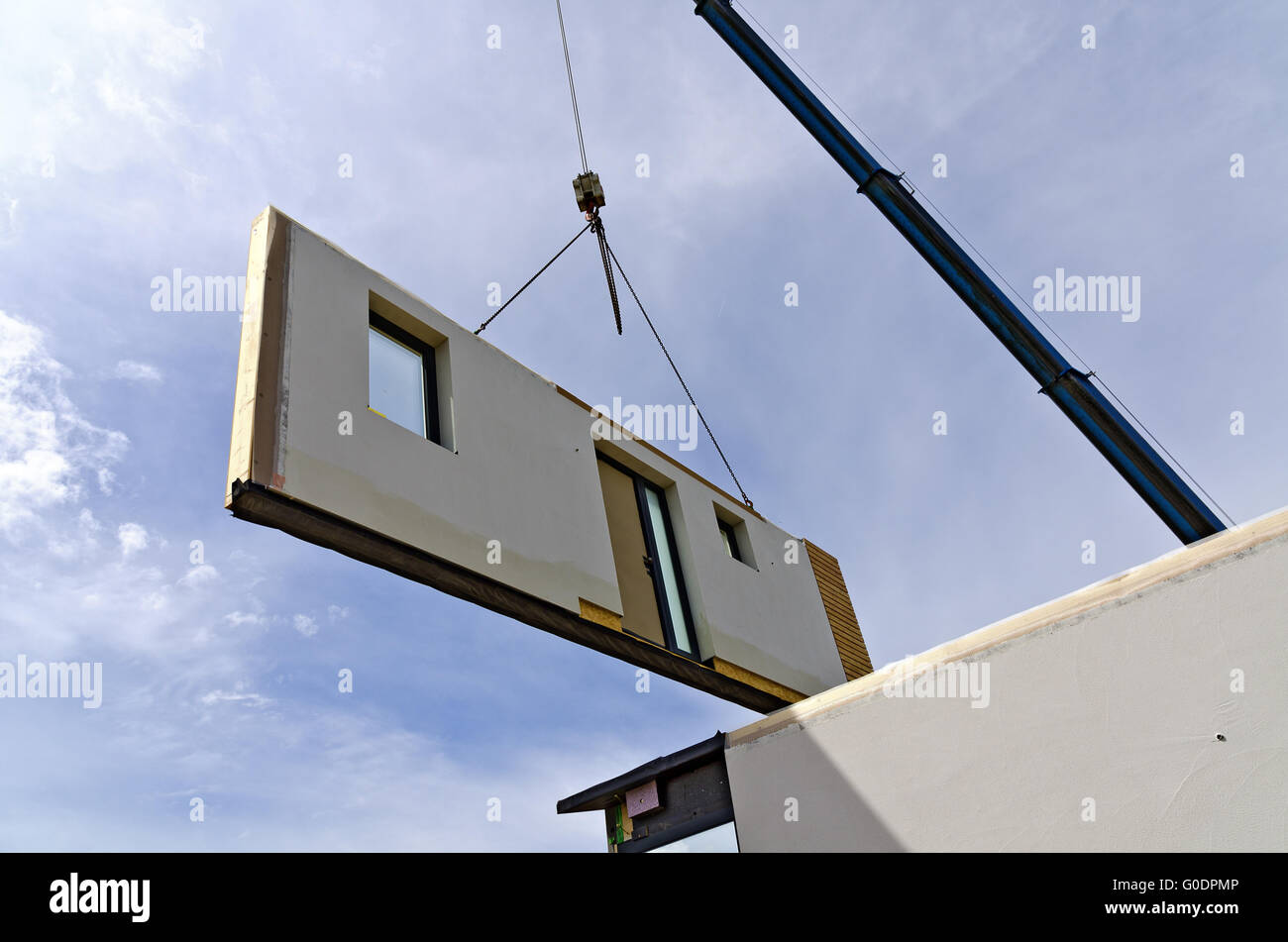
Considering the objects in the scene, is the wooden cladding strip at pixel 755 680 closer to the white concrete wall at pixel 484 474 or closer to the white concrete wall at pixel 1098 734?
the white concrete wall at pixel 484 474

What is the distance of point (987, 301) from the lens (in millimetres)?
14023

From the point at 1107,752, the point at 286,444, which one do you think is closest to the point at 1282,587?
the point at 1107,752

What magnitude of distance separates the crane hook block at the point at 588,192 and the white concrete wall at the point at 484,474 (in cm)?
560

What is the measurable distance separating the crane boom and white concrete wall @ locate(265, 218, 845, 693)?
5514 mm

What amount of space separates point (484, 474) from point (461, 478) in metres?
0.41

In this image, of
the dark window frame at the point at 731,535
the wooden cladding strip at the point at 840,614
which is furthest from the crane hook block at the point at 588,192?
the wooden cladding strip at the point at 840,614

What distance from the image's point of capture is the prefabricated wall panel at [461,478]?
7684mm

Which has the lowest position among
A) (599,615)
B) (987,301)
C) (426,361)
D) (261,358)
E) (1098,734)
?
(1098,734)

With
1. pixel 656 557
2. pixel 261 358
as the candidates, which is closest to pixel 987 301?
pixel 656 557

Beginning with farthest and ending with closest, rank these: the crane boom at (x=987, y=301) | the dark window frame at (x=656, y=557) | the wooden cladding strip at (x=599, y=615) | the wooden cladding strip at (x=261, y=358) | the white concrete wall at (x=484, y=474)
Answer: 1. the crane boom at (x=987, y=301)
2. the dark window frame at (x=656, y=557)
3. the wooden cladding strip at (x=599, y=615)
4. the white concrete wall at (x=484, y=474)
5. the wooden cladding strip at (x=261, y=358)

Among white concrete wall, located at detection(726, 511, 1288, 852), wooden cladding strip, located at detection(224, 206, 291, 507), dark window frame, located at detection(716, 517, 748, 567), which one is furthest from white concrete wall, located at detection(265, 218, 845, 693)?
white concrete wall, located at detection(726, 511, 1288, 852)

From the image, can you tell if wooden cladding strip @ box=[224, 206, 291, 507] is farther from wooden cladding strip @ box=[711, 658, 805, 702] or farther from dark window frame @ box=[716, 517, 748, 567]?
dark window frame @ box=[716, 517, 748, 567]

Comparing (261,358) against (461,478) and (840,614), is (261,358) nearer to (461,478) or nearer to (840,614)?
(461,478)
